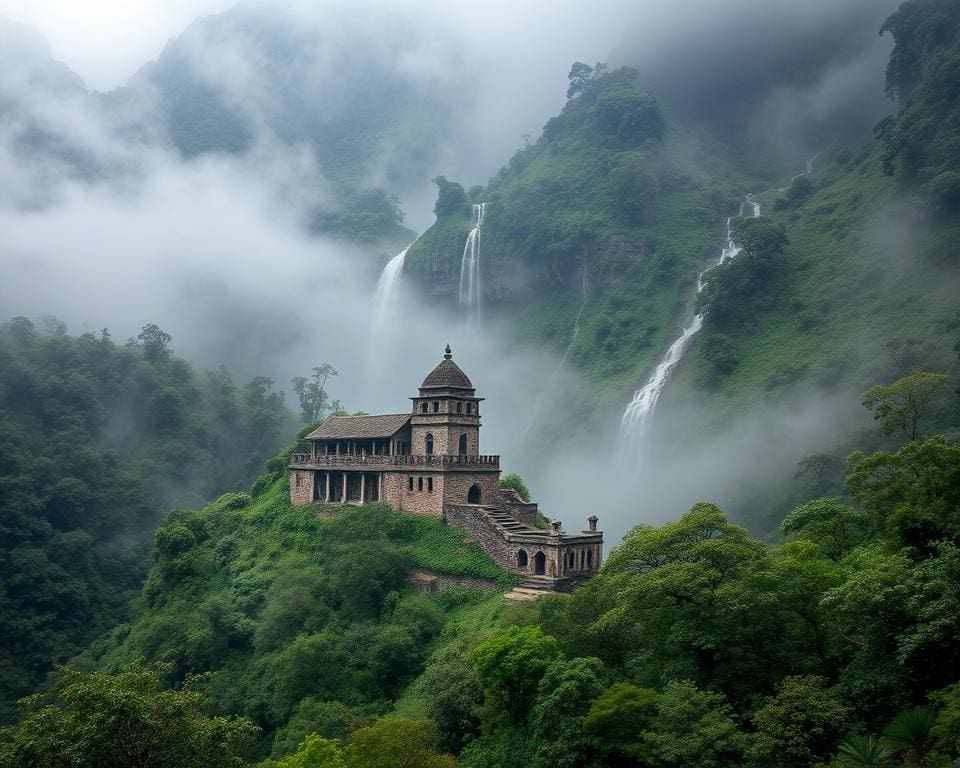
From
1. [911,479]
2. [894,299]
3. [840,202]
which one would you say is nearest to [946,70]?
[840,202]

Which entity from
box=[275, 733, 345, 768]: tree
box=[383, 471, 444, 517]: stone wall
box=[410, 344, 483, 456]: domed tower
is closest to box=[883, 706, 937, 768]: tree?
box=[275, 733, 345, 768]: tree

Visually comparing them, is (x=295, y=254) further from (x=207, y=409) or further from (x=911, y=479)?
(x=911, y=479)

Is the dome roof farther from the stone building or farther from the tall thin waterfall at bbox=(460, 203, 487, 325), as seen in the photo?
the tall thin waterfall at bbox=(460, 203, 487, 325)

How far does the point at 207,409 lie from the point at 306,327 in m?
39.1

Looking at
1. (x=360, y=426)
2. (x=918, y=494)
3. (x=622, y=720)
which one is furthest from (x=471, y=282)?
(x=622, y=720)

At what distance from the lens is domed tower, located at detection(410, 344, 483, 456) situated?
126 ft

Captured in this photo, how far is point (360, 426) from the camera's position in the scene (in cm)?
4338

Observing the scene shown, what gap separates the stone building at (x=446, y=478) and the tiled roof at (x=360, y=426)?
0.23 feet

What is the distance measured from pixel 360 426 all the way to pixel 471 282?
2314 inches

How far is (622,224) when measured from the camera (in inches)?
3504

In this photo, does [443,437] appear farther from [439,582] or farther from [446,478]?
[439,582]

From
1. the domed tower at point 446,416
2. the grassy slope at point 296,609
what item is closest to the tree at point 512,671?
the grassy slope at point 296,609

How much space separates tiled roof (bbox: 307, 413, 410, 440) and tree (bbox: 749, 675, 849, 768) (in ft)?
81.8

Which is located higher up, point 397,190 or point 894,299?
point 397,190
